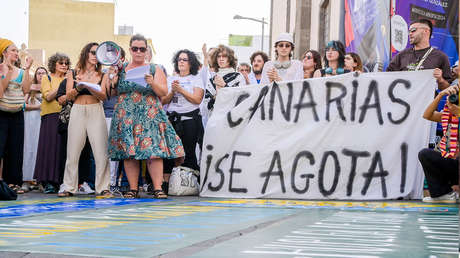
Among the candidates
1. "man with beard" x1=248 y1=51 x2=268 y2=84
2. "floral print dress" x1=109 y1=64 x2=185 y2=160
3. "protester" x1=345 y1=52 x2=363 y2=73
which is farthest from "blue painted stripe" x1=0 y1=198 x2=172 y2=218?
"man with beard" x1=248 y1=51 x2=268 y2=84

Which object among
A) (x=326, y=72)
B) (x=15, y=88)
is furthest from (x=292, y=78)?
(x=15, y=88)

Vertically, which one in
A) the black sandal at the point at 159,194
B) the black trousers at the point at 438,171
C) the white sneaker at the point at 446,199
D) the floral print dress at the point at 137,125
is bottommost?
the black sandal at the point at 159,194

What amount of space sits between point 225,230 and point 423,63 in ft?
14.5

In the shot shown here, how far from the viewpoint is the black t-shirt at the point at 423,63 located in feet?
25.8

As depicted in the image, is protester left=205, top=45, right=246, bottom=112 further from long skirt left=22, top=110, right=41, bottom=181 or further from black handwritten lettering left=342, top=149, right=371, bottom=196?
long skirt left=22, top=110, right=41, bottom=181

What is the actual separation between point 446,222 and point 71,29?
5253cm

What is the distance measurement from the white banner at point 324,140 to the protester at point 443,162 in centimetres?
46

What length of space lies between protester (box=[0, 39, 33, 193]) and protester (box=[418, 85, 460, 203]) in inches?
181

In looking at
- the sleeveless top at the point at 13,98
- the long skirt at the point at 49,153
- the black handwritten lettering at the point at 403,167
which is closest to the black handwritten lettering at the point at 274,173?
the black handwritten lettering at the point at 403,167

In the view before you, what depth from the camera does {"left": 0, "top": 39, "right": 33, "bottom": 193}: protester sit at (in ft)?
27.7

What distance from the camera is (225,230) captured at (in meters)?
4.31

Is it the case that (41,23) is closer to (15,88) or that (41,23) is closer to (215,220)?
(15,88)

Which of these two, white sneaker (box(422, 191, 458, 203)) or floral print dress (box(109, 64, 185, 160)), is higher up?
floral print dress (box(109, 64, 185, 160))

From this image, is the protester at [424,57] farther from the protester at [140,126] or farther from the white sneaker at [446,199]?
the protester at [140,126]
